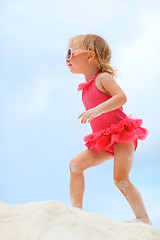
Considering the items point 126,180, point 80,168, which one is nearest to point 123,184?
point 126,180

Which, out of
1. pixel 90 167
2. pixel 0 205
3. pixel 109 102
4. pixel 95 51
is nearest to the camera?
pixel 0 205

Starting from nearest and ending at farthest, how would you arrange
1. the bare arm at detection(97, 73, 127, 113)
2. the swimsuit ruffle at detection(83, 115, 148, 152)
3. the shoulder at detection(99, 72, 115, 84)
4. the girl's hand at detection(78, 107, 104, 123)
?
the girl's hand at detection(78, 107, 104, 123) → the bare arm at detection(97, 73, 127, 113) → the swimsuit ruffle at detection(83, 115, 148, 152) → the shoulder at detection(99, 72, 115, 84)

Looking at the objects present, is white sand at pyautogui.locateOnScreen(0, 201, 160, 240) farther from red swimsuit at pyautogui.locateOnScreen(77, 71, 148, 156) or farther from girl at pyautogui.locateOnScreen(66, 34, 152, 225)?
red swimsuit at pyautogui.locateOnScreen(77, 71, 148, 156)

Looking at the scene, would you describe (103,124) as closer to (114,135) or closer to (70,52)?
(114,135)

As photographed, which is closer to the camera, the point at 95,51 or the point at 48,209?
the point at 48,209

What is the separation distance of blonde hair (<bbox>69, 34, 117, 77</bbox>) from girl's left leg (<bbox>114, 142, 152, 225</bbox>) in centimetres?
86

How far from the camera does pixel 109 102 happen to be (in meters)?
3.02

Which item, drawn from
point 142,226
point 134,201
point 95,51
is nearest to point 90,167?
point 134,201

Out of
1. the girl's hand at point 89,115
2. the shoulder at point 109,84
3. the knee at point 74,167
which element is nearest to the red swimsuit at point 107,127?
the shoulder at point 109,84

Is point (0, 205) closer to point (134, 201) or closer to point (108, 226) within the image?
point (108, 226)

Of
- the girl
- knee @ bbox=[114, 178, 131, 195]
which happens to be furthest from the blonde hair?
knee @ bbox=[114, 178, 131, 195]

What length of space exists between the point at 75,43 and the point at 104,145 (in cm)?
118

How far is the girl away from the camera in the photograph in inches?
121

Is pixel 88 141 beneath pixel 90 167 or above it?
above
